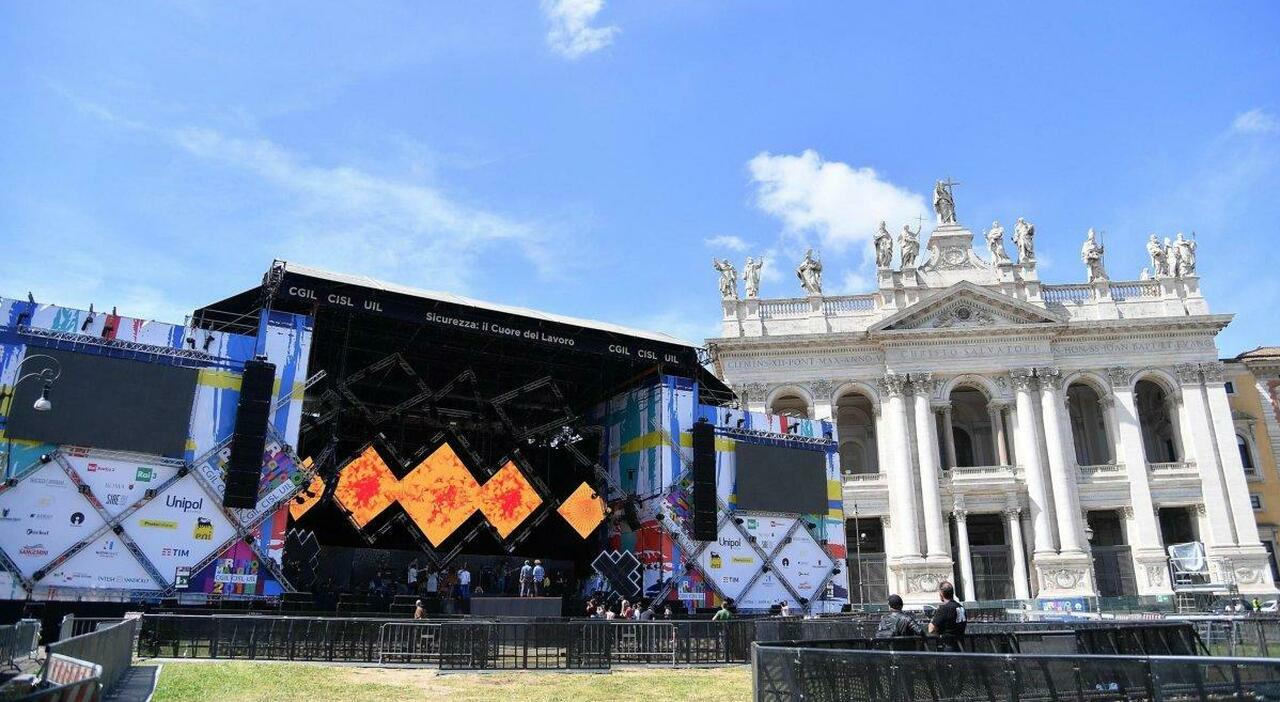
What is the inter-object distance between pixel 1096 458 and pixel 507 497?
32.3m

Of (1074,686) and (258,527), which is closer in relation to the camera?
(1074,686)

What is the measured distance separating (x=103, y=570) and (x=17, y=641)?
651 cm

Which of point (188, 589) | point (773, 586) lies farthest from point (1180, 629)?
point (188, 589)

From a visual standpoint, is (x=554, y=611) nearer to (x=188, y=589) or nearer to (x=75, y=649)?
(x=188, y=589)

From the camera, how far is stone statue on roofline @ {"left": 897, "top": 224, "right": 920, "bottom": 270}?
45.3 m

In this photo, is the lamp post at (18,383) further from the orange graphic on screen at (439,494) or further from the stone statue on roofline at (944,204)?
the stone statue on roofline at (944,204)

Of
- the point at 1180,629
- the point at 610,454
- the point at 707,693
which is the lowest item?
the point at 707,693

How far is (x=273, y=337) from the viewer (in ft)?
70.7

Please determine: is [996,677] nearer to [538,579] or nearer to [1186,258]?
[538,579]

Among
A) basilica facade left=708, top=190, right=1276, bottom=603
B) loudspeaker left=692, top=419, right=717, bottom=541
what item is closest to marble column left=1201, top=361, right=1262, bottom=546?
basilica facade left=708, top=190, right=1276, bottom=603

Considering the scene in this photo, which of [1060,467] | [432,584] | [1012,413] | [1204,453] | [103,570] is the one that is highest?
[1012,413]

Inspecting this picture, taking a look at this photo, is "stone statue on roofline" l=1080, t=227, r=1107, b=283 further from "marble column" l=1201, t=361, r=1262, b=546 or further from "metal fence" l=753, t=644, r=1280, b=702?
"metal fence" l=753, t=644, r=1280, b=702

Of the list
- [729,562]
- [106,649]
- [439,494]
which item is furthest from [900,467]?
[106,649]

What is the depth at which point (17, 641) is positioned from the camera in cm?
1263
